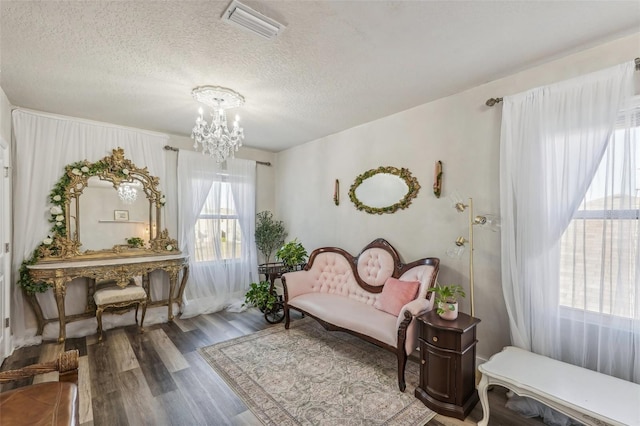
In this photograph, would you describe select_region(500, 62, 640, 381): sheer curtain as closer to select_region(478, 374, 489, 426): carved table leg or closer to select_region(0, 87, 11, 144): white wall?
select_region(478, 374, 489, 426): carved table leg

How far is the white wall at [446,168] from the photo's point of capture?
2477 mm

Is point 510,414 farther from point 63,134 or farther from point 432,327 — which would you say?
point 63,134

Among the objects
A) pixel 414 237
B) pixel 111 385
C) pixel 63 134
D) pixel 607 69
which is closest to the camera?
pixel 607 69

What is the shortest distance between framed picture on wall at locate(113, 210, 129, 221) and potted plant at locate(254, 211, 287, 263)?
6.32 feet

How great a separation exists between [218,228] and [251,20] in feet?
11.4

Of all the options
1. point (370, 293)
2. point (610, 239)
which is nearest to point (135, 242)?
point (370, 293)

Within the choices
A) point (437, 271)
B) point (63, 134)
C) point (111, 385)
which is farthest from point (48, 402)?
point (63, 134)

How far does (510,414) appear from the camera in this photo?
6.86ft

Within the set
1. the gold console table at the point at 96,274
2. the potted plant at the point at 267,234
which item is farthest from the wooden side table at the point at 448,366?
the gold console table at the point at 96,274

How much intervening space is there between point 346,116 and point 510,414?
3235 millimetres

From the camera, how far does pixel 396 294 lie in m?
2.91

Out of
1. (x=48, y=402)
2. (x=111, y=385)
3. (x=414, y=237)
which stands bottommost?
(x=111, y=385)

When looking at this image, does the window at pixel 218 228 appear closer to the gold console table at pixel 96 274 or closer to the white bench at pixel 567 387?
the gold console table at pixel 96 274

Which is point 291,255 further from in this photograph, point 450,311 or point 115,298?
point 450,311
